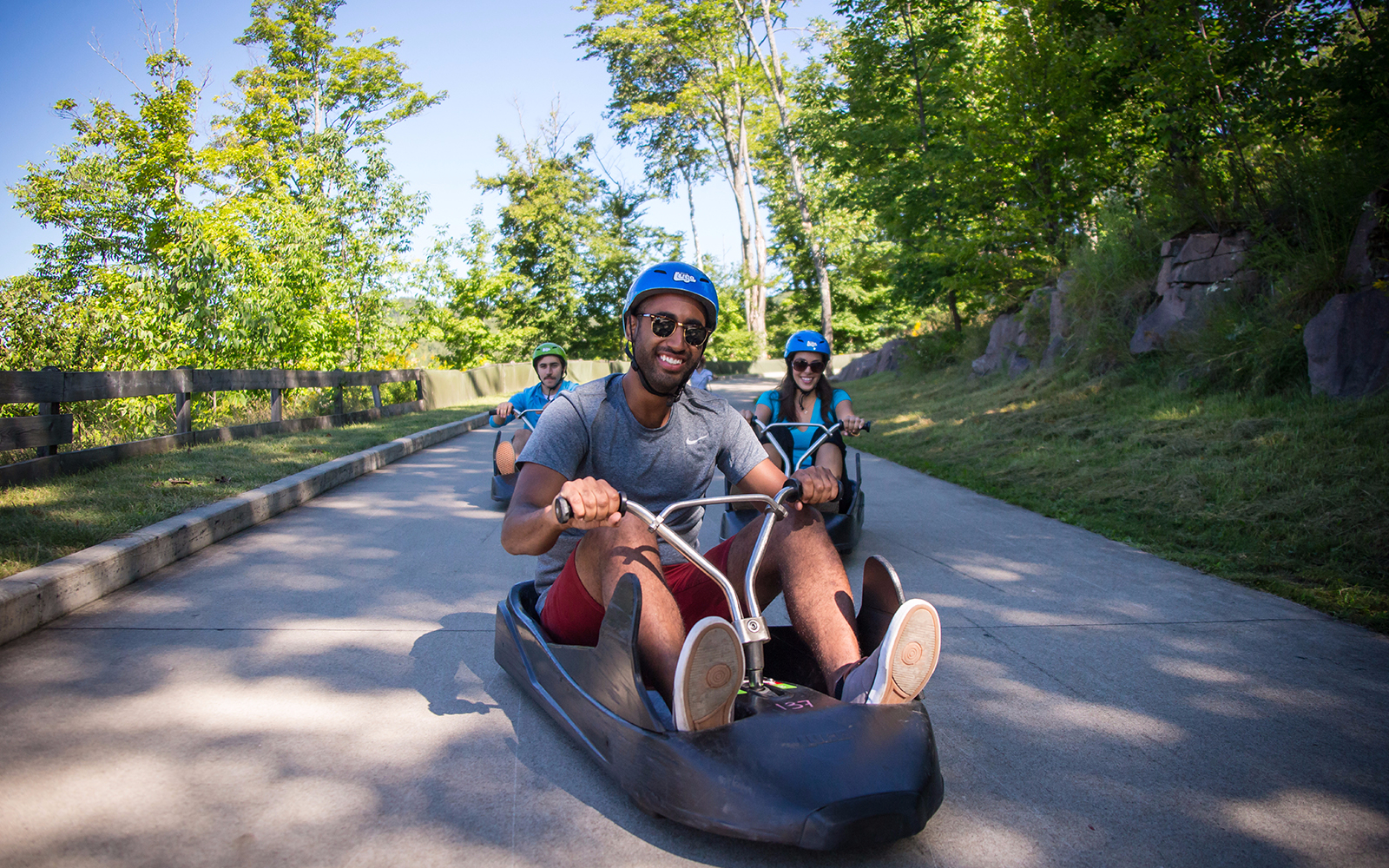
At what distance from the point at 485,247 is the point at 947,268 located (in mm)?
18614

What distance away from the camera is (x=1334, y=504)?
5.57m

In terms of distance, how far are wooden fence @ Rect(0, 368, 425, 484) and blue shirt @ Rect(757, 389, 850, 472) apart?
529cm

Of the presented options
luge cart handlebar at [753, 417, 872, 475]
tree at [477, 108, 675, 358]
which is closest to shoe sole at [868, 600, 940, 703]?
luge cart handlebar at [753, 417, 872, 475]

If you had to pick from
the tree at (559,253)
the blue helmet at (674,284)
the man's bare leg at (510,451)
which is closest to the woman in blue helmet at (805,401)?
the man's bare leg at (510,451)

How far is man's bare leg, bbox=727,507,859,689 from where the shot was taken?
2635 mm

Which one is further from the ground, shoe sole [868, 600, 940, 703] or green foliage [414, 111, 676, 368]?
green foliage [414, 111, 676, 368]

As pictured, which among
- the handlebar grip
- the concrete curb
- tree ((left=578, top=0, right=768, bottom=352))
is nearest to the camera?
the handlebar grip

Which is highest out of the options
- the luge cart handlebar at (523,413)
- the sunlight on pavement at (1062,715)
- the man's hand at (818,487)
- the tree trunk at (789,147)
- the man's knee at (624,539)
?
the tree trunk at (789,147)

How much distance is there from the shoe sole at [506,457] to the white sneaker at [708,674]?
4885 millimetres

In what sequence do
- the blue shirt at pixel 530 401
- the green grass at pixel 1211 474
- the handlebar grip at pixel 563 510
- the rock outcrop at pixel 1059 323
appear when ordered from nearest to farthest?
the handlebar grip at pixel 563 510 → the green grass at pixel 1211 474 → the blue shirt at pixel 530 401 → the rock outcrop at pixel 1059 323

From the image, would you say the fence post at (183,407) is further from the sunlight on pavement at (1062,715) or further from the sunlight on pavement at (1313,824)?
the sunlight on pavement at (1313,824)

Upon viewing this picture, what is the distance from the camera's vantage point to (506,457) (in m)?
7.04

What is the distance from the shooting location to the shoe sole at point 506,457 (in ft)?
23.0

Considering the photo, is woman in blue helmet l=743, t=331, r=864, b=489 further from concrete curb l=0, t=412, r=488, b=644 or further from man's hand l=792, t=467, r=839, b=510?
concrete curb l=0, t=412, r=488, b=644
